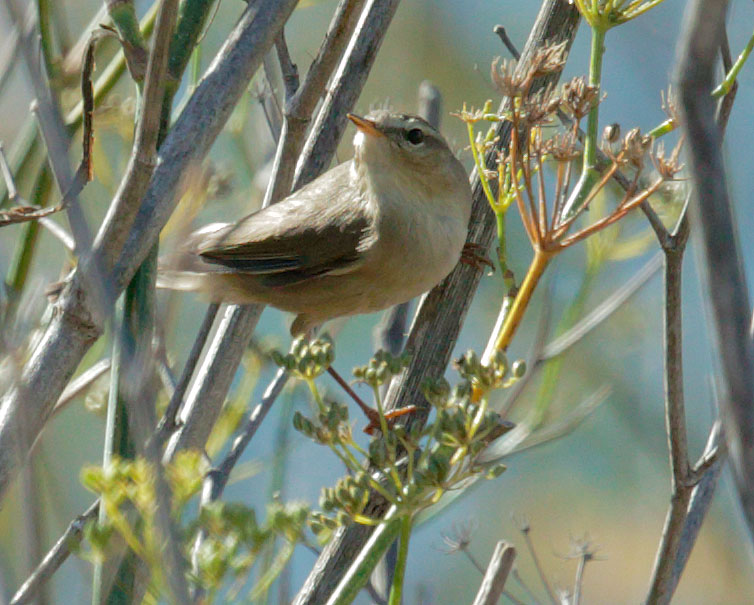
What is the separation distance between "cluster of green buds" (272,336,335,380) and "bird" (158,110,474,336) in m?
1.25

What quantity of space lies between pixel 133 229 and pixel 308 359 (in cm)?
33

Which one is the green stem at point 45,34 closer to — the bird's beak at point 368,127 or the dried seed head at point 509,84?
the dried seed head at point 509,84

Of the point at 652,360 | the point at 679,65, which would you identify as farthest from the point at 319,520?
the point at 652,360

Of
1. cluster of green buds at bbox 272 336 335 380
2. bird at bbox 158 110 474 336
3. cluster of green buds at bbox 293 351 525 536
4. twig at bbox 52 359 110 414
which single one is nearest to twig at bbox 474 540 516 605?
cluster of green buds at bbox 293 351 525 536

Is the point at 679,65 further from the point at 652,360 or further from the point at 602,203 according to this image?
the point at 652,360

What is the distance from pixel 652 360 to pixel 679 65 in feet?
11.2

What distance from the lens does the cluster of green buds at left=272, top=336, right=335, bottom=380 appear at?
4.58 feet

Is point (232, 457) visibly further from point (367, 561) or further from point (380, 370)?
point (367, 561)

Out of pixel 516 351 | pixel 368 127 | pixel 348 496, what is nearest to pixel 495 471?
pixel 348 496

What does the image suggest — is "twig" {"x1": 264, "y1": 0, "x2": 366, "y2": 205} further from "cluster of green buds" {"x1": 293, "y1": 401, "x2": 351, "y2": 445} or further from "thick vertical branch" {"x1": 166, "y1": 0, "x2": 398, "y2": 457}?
"cluster of green buds" {"x1": 293, "y1": 401, "x2": 351, "y2": 445}

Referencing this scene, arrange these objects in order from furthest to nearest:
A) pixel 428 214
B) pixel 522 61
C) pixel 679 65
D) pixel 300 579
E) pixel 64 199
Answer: pixel 300 579 < pixel 428 214 < pixel 522 61 < pixel 64 199 < pixel 679 65

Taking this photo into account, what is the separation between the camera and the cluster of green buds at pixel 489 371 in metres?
1.29

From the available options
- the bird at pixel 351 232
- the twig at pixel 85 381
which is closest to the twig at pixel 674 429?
the bird at pixel 351 232

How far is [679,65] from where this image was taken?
0.57 metres
